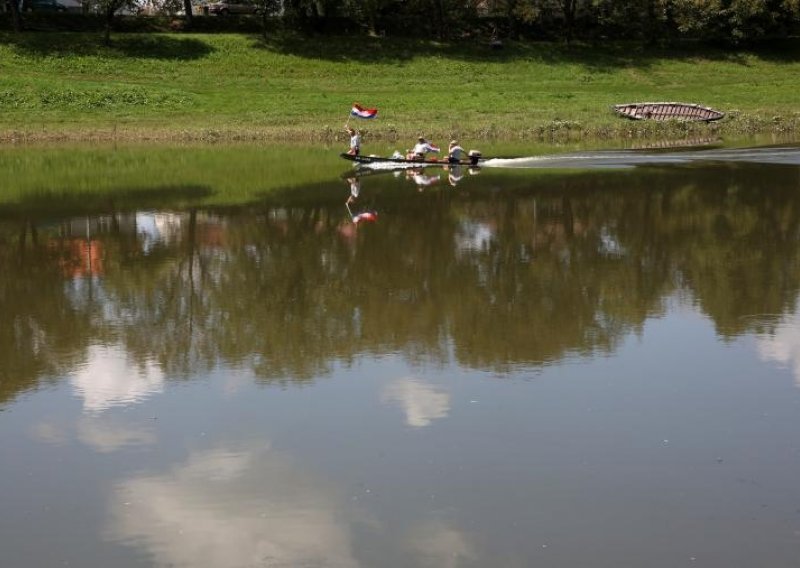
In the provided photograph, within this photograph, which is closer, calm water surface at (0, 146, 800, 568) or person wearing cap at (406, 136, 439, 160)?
calm water surface at (0, 146, 800, 568)

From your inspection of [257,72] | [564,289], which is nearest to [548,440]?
[564,289]

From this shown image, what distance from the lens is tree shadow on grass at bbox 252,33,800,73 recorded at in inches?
2928

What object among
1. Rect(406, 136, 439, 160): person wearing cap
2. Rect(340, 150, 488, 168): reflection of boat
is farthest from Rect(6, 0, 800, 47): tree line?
Rect(340, 150, 488, 168): reflection of boat

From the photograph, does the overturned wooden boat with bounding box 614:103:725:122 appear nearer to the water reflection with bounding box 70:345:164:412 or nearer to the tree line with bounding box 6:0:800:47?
the tree line with bounding box 6:0:800:47

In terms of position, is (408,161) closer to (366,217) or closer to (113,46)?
(366,217)

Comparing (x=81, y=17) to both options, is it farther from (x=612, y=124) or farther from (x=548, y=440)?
(x=548, y=440)

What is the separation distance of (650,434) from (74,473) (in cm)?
602

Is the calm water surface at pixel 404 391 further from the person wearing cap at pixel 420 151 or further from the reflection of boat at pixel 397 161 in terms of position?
the person wearing cap at pixel 420 151

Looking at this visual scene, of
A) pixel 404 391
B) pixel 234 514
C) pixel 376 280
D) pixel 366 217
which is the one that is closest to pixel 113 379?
pixel 404 391

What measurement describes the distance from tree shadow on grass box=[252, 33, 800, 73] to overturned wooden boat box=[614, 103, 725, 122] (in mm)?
18680

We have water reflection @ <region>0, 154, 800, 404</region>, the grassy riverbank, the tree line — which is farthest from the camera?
the tree line

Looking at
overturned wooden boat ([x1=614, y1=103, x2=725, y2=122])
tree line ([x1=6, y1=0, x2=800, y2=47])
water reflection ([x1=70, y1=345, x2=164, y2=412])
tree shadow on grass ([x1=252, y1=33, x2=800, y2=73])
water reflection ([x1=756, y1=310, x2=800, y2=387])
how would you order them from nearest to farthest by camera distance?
water reflection ([x1=70, y1=345, x2=164, y2=412]), water reflection ([x1=756, y1=310, x2=800, y2=387]), overturned wooden boat ([x1=614, y1=103, x2=725, y2=122]), tree shadow on grass ([x1=252, y1=33, x2=800, y2=73]), tree line ([x1=6, y1=0, x2=800, y2=47])

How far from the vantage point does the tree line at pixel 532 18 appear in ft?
254

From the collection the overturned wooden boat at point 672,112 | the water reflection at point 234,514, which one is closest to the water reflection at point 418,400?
the water reflection at point 234,514
